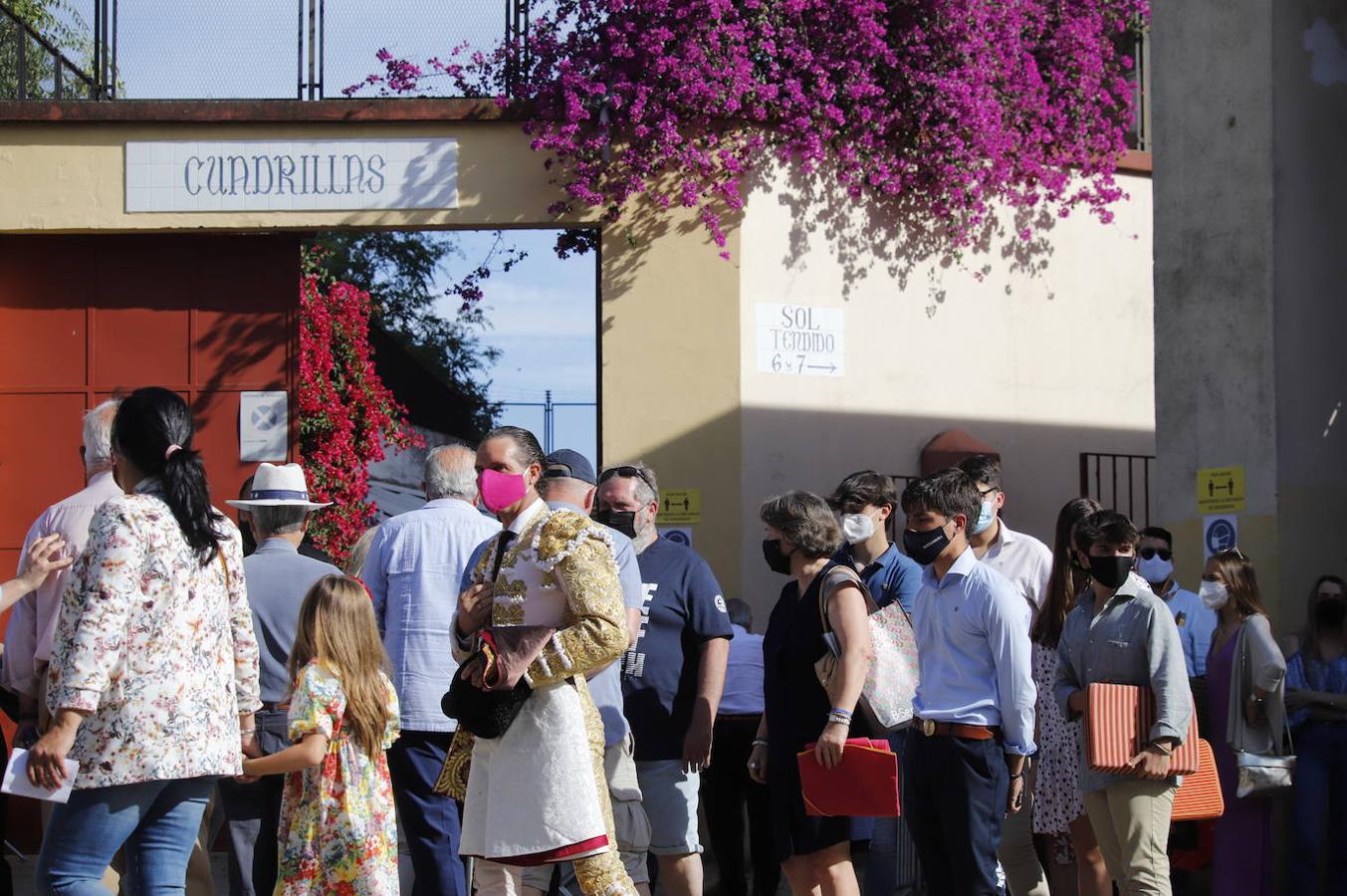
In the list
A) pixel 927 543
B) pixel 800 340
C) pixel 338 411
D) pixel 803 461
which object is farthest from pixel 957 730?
pixel 338 411

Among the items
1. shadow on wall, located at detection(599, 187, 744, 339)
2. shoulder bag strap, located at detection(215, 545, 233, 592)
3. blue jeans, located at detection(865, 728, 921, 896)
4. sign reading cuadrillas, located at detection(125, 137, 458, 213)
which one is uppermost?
sign reading cuadrillas, located at detection(125, 137, 458, 213)

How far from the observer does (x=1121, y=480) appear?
1184cm

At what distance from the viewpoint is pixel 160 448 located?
5.19m

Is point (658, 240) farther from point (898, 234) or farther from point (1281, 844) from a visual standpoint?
point (1281, 844)

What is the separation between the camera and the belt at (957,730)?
6.40 m

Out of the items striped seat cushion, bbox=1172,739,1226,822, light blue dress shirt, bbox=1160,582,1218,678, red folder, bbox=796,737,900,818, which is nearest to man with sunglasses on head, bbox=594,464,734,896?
red folder, bbox=796,737,900,818

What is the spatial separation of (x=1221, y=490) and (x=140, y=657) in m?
6.42

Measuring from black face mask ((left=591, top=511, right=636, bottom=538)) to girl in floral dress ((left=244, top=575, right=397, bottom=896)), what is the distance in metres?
1.57

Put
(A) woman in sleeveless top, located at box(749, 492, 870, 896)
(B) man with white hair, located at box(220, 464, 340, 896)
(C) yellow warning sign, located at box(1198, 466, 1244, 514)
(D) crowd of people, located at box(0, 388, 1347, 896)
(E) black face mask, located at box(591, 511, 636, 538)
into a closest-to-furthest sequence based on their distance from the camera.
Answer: (D) crowd of people, located at box(0, 388, 1347, 896)
(A) woman in sleeveless top, located at box(749, 492, 870, 896)
(B) man with white hair, located at box(220, 464, 340, 896)
(E) black face mask, located at box(591, 511, 636, 538)
(C) yellow warning sign, located at box(1198, 466, 1244, 514)

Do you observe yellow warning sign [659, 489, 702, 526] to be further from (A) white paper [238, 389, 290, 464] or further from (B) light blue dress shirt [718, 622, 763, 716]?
(A) white paper [238, 389, 290, 464]

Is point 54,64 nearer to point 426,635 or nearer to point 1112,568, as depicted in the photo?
point 426,635

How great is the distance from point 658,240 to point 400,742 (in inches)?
174

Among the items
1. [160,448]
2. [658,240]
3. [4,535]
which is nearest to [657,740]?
[160,448]

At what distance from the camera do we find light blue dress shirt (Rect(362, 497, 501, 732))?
22.9 ft
